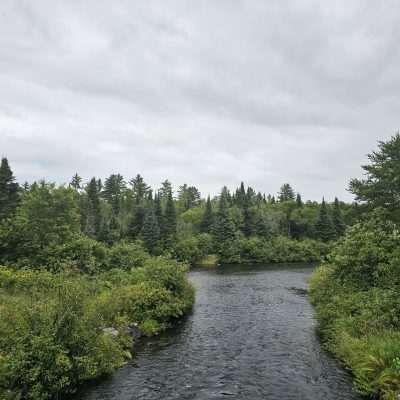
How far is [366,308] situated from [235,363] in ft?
24.7

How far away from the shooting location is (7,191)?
49250mm

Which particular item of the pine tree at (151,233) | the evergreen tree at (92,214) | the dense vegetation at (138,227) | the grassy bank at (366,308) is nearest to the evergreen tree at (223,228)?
the dense vegetation at (138,227)

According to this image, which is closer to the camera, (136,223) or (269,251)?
(136,223)

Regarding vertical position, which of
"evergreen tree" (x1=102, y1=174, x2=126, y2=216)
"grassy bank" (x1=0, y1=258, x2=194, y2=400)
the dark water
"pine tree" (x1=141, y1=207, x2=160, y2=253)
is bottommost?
the dark water

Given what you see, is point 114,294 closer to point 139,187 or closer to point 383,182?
point 383,182

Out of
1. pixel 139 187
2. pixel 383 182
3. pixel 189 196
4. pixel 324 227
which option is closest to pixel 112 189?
pixel 139 187

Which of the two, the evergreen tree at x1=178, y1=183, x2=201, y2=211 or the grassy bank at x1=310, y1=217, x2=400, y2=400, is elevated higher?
the evergreen tree at x1=178, y1=183, x2=201, y2=211

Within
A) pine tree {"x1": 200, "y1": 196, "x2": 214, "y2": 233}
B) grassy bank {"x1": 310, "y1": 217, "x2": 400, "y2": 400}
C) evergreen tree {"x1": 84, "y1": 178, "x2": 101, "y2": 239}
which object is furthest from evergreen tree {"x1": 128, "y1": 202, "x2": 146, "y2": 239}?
grassy bank {"x1": 310, "y1": 217, "x2": 400, "y2": 400}

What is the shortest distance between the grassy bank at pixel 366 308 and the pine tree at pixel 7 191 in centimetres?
4137

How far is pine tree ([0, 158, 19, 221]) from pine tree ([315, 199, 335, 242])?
7337 cm

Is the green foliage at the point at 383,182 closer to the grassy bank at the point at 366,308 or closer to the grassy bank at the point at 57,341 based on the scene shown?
the grassy bank at the point at 366,308

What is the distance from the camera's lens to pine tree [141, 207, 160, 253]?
68.8 m

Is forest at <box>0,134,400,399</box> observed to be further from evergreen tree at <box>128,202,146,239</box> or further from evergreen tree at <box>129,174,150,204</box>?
evergreen tree at <box>129,174,150,204</box>

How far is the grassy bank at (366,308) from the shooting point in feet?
42.5
